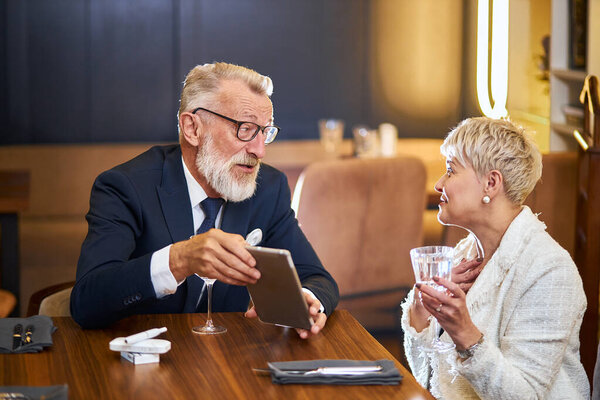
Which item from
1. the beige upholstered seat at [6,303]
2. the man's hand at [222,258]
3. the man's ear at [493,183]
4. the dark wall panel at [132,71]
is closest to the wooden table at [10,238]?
the beige upholstered seat at [6,303]

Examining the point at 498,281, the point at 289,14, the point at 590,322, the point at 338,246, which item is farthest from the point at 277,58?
the point at 498,281

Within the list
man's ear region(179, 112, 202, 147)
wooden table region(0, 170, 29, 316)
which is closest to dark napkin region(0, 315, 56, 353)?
man's ear region(179, 112, 202, 147)

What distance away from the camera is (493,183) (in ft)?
6.10

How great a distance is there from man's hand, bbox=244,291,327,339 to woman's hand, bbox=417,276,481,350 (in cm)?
27

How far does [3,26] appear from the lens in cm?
562

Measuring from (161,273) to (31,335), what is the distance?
306 millimetres

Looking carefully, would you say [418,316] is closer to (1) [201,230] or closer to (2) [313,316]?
(2) [313,316]

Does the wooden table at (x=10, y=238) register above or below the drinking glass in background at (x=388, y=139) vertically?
below

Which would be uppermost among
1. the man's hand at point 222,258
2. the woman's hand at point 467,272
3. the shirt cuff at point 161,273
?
the man's hand at point 222,258

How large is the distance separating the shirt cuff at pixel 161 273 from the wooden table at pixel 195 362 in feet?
0.37

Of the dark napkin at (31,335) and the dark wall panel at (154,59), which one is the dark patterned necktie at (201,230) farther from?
the dark wall panel at (154,59)

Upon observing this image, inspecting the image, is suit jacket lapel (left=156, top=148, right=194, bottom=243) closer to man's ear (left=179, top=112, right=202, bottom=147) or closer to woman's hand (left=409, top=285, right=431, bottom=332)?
man's ear (left=179, top=112, right=202, bottom=147)

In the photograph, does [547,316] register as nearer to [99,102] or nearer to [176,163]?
[176,163]

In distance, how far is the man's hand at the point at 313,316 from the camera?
5.61 ft
